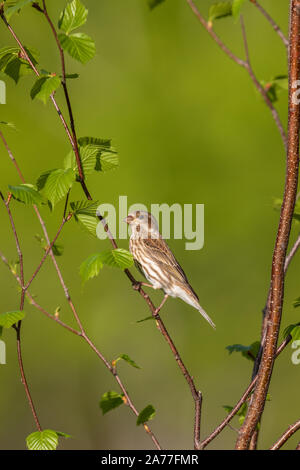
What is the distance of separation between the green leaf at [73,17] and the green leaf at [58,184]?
0.62m

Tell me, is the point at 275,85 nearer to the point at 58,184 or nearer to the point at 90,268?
the point at 58,184

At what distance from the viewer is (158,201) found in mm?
10969

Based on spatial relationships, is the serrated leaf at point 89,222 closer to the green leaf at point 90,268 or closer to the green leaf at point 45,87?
the green leaf at point 90,268

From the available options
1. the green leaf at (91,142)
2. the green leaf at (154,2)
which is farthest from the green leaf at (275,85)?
the green leaf at (91,142)

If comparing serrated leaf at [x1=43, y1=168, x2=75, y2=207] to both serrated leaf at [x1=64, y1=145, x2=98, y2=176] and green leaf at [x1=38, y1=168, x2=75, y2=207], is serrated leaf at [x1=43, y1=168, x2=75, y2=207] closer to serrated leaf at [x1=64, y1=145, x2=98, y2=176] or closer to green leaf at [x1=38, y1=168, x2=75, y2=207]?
green leaf at [x1=38, y1=168, x2=75, y2=207]

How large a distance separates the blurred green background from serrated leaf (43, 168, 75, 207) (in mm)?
7249

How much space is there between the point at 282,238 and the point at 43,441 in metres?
1.38

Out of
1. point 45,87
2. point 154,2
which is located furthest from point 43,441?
point 154,2

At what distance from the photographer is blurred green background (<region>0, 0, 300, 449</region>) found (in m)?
10.8

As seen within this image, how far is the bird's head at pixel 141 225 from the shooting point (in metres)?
5.76

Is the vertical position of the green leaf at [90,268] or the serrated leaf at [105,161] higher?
the serrated leaf at [105,161]

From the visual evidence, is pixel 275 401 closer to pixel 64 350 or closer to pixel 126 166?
pixel 64 350
